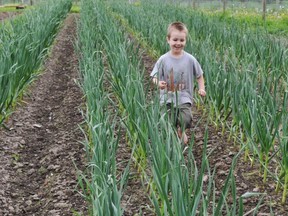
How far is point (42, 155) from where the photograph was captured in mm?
3762

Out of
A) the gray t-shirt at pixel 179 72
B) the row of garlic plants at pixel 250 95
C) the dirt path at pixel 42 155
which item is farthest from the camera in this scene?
the gray t-shirt at pixel 179 72

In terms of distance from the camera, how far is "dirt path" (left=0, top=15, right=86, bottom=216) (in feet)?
→ 9.61

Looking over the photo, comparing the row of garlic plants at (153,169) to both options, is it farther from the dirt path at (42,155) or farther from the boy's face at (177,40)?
the boy's face at (177,40)

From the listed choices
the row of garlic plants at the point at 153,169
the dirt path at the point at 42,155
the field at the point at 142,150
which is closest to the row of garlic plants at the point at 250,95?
the field at the point at 142,150

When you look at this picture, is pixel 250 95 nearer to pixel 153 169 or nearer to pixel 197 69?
pixel 197 69

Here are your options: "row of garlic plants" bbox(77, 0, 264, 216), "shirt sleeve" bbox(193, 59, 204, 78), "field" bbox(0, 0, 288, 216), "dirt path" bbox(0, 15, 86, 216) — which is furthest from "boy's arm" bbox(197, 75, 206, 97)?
"dirt path" bbox(0, 15, 86, 216)

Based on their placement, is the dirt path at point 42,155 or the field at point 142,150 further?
the dirt path at point 42,155

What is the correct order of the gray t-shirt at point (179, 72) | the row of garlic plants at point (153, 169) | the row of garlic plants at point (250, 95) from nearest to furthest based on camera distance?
the row of garlic plants at point (153, 169)
the row of garlic plants at point (250, 95)
the gray t-shirt at point (179, 72)

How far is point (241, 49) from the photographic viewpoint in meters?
5.59

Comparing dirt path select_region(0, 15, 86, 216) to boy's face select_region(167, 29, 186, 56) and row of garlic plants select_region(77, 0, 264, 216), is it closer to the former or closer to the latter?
row of garlic plants select_region(77, 0, 264, 216)

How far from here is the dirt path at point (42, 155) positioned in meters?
2.93

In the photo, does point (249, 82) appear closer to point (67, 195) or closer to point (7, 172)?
point (67, 195)

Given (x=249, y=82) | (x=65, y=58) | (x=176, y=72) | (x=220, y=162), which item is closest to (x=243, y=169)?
(x=220, y=162)

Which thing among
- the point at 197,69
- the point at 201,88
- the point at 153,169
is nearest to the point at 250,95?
the point at 201,88
